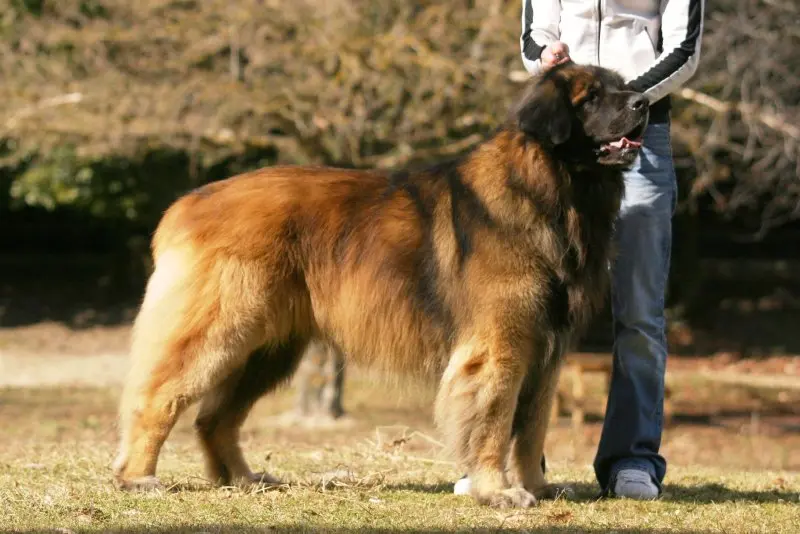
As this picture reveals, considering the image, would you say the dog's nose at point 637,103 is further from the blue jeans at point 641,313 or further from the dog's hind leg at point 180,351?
the dog's hind leg at point 180,351

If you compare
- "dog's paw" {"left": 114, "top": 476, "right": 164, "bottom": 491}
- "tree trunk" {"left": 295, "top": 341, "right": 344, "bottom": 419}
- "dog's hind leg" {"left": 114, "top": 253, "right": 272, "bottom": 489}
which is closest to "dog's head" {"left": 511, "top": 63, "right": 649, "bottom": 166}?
"dog's hind leg" {"left": 114, "top": 253, "right": 272, "bottom": 489}

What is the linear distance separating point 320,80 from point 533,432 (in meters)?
7.53

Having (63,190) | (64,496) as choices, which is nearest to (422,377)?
(64,496)

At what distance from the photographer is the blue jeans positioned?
214 inches

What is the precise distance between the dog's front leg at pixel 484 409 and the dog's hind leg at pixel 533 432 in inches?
8.9

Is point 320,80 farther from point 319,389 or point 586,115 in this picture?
point 586,115

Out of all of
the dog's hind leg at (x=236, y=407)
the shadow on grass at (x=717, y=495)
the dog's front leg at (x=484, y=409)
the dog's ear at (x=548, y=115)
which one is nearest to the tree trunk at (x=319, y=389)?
the dog's hind leg at (x=236, y=407)

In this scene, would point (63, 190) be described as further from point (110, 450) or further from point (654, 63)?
point (654, 63)

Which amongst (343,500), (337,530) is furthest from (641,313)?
(337,530)

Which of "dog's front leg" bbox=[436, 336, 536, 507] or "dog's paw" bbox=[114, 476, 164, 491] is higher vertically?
"dog's front leg" bbox=[436, 336, 536, 507]

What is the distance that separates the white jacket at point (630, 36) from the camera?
5.18 meters

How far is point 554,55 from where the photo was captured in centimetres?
521

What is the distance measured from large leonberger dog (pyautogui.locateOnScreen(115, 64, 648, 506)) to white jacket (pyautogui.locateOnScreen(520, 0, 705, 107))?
0.31 m

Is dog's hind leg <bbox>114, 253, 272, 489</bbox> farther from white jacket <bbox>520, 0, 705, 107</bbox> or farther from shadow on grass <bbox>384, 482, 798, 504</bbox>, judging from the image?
white jacket <bbox>520, 0, 705, 107</bbox>
